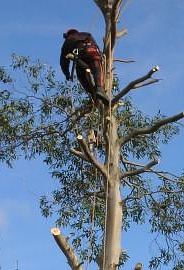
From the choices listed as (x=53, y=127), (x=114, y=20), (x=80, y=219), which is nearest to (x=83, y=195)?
(x=80, y=219)

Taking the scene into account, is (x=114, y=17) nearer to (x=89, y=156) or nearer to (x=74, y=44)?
(x=74, y=44)

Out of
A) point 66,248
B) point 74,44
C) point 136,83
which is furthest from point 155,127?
point 66,248

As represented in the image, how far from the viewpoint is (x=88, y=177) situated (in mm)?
7102

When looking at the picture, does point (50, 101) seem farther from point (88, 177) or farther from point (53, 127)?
point (88, 177)

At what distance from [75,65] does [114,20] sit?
500 mm

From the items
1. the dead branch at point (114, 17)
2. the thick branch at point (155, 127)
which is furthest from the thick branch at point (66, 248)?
the dead branch at point (114, 17)

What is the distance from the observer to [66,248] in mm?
4211

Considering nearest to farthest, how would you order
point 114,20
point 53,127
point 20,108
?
point 114,20, point 53,127, point 20,108

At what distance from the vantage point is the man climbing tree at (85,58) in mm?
5434

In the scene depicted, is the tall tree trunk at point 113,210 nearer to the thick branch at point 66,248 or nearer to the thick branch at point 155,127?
the thick branch at point 155,127

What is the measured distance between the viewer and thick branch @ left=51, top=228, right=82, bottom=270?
4.14 metres

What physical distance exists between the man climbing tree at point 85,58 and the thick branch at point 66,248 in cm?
155

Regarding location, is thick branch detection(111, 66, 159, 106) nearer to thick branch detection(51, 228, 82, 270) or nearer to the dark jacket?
the dark jacket

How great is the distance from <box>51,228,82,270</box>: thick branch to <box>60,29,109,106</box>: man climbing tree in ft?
5.10
